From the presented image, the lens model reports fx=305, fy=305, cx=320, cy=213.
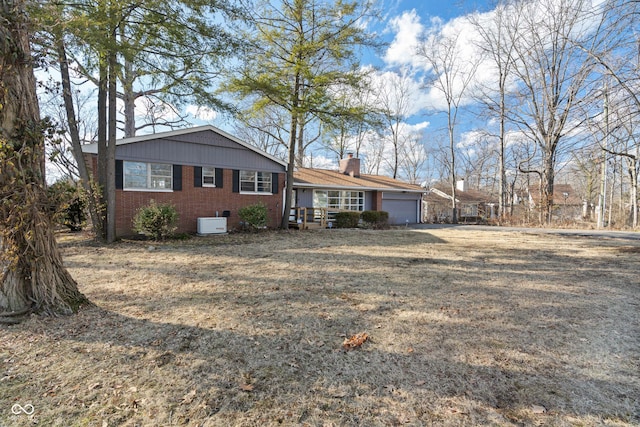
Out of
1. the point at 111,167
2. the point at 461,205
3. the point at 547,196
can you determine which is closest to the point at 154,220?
the point at 111,167

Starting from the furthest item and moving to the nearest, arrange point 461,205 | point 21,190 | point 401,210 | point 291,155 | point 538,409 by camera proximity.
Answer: point 461,205, point 401,210, point 291,155, point 21,190, point 538,409

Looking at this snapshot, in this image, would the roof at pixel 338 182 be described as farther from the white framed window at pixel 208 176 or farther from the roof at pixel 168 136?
the white framed window at pixel 208 176

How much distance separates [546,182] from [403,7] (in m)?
15.3

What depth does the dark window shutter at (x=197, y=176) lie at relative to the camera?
39.6ft

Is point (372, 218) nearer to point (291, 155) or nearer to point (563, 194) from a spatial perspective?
point (291, 155)

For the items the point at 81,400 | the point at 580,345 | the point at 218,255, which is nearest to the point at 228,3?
the point at 218,255

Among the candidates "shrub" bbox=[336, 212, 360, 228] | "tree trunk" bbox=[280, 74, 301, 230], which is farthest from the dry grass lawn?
"shrub" bbox=[336, 212, 360, 228]

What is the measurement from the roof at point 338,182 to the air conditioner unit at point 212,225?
16.4ft

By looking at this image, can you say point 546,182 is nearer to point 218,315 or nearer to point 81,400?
point 218,315

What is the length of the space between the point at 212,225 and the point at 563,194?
41903mm

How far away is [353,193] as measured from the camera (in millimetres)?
19234

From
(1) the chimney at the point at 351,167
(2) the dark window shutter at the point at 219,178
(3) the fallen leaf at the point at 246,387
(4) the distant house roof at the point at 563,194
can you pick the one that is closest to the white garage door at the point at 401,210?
(1) the chimney at the point at 351,167

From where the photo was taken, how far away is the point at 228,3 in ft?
21.6

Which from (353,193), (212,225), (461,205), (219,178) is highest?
(219,178)
